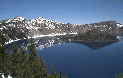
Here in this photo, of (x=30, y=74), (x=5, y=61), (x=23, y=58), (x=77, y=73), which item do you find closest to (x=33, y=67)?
(x=30, y=74)

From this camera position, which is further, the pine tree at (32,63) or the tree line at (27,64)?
the pine tree at (32,63)

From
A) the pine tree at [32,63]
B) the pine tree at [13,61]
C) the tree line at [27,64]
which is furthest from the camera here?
the pine tree at [13,61]

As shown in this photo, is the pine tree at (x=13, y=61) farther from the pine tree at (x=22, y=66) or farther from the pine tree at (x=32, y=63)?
the pine tree at (x=32, y=63)

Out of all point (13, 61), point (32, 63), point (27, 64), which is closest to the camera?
point (32, 63)

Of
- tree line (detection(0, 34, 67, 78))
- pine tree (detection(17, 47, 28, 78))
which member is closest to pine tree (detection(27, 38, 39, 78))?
tree line (detection(0, 34, 67, 78))

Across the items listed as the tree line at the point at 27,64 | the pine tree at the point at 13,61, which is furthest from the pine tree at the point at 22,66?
the pine tree at the point at 13,61

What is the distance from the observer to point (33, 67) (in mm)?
40844

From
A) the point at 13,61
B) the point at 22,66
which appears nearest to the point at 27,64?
the point at 22,66

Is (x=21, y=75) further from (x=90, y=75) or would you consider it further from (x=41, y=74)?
(x=90, y=75)

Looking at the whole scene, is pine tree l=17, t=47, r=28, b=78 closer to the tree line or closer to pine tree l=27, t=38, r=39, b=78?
the tree line

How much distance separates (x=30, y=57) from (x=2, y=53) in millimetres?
12606

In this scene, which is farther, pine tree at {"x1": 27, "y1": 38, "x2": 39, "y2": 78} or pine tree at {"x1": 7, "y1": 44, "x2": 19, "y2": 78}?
pine tree at {"x1": 7, "y1": 44, "x2": 19, "y2": 78}

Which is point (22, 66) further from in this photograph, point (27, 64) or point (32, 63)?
point (32, 63)

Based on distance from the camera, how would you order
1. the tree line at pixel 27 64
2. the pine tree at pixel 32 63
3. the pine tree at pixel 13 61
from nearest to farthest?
the tree line at pixel 27 64 < the pine tree at pixel 32 63 < the pine tree at pixel 13 61
